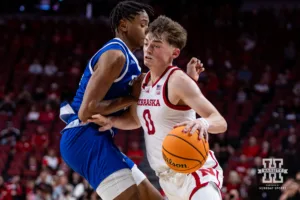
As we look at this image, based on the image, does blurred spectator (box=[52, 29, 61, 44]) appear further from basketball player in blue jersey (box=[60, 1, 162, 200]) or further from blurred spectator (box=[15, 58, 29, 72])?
basketball player in blue jersey (box=[60, 1, 162, 200])

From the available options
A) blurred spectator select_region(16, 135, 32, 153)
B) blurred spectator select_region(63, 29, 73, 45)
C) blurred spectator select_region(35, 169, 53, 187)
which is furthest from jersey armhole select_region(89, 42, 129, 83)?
blurred spectator select_region(63, 29, 73, 45)

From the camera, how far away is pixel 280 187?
7.98 metres

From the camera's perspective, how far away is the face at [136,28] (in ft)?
13.6

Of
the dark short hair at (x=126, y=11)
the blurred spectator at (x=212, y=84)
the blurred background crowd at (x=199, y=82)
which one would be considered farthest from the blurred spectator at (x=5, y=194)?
the dark short hair at (x=126, y=11)

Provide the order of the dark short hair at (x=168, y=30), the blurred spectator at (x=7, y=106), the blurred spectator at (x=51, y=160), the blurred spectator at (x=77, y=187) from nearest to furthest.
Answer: the dark short hair at (x=168, y=30), the blurred spectator at (x=77, y=187), the blurred spectator at (x=51, y=160), the blurred spectator at (x=7, y=106)

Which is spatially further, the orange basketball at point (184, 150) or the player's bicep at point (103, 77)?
the player's bicep at point (103, 77)

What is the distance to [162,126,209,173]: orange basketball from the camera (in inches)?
122

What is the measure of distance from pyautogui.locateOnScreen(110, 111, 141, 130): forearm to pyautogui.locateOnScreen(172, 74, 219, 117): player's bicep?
0.75m

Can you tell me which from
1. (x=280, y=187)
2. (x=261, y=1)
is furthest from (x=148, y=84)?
(x=261, y=1)

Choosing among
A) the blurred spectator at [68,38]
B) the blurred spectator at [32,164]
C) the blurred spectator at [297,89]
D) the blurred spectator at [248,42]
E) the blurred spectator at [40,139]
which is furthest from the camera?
the blurred spectator at [68,38]

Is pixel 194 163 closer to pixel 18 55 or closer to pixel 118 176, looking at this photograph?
pixel 118 176

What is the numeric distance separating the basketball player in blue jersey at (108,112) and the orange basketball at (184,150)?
2.30 feet

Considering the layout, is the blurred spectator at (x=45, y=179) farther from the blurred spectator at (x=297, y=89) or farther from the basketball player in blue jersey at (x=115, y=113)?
the basketball player in blue jersey at (x=115, y=113)

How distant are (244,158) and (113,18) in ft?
21.5
